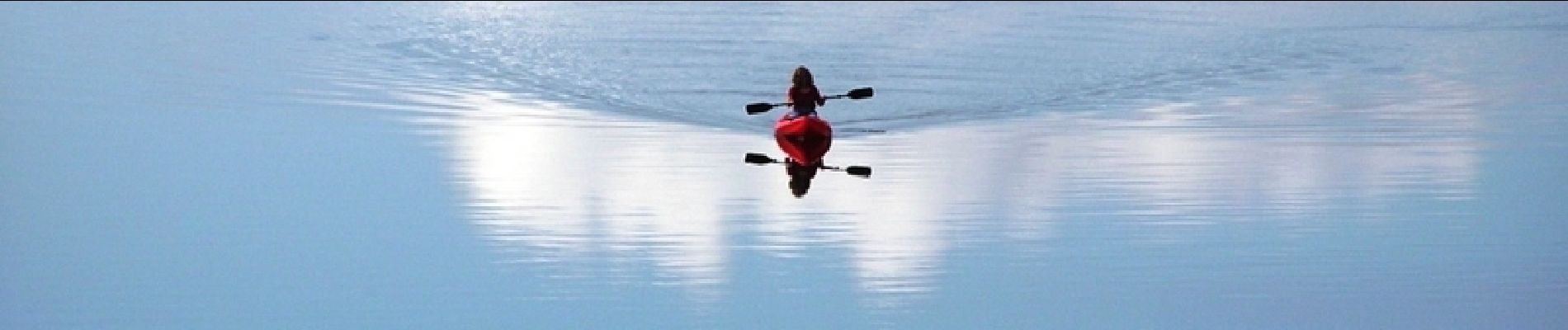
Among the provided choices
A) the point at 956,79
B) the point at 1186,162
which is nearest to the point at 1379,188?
the point at 1186,162

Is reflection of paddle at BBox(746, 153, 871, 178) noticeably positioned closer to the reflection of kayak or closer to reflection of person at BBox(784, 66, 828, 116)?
the reflection of kayak

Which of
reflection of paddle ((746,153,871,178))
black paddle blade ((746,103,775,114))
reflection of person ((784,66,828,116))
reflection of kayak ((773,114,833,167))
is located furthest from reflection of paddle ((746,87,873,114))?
reflection of paddle ((746,153,871,178))

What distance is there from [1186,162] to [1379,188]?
3.54 feet

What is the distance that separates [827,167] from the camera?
13.2 meters

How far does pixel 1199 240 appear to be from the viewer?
1111 cm

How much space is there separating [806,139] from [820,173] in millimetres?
537

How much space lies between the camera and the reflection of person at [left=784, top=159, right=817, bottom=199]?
12.4 meters

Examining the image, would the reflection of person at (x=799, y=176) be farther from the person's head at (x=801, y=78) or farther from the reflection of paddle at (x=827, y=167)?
the person's head at (x=801, y=78)

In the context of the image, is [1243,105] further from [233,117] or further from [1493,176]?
[233,117]

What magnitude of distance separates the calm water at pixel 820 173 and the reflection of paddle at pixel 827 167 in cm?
12

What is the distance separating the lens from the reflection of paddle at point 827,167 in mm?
12859

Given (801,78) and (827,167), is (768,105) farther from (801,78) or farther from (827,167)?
(827,167)

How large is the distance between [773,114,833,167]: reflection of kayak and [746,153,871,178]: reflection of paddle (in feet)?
0.37

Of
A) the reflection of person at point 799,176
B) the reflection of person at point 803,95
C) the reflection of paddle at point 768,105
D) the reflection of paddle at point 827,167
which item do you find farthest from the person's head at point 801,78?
the reflection of person at point 799,176
